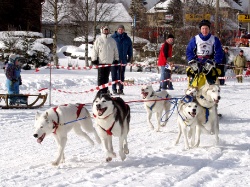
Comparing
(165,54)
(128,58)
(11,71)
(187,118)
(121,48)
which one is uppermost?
(121,48)

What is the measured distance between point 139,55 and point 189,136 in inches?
839

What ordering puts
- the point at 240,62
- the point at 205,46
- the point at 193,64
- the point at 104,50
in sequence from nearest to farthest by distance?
the point at 193,64 → the point at 205,46 → the point at 104,50 → the point at 240,62

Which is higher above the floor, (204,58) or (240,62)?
(240,62)

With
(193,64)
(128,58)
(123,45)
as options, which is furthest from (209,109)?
(128,58)

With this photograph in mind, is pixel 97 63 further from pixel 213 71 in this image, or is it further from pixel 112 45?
pixel 213 71

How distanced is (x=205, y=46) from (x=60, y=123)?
2.91 metres

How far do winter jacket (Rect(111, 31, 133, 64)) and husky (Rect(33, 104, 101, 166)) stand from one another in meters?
5.95

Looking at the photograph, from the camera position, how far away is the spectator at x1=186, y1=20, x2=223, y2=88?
20.5ft

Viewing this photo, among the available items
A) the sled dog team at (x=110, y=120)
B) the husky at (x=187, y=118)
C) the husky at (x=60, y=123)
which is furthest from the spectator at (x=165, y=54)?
the husky at (x=60, y=123)

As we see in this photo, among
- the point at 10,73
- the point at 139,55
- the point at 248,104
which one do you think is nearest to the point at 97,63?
the point at 10,73

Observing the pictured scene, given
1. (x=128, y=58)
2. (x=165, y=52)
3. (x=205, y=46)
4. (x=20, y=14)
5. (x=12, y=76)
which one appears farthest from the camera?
(x=20, y=14)

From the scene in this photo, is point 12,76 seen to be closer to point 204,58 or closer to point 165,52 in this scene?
point 165,52

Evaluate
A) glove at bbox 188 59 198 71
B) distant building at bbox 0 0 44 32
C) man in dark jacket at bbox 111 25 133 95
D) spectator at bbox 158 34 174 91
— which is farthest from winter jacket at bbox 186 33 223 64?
distant building at bbox 0 0 44 32

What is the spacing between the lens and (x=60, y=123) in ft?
14.4
